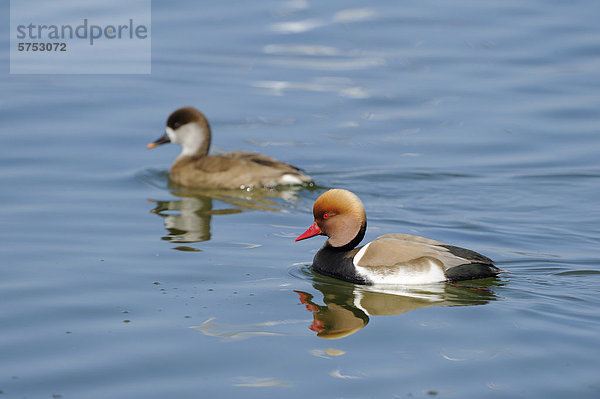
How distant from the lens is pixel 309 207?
11.1 meters

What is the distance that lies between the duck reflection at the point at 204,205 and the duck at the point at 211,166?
10cm

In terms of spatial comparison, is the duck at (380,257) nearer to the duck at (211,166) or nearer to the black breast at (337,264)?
the black breast at (337,264)

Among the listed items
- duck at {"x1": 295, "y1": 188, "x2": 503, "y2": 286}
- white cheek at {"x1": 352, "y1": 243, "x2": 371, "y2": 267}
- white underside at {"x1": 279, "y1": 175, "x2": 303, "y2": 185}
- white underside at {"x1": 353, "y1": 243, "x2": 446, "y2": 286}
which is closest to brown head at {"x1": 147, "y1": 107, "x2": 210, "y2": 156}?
white underside at {"x1": 279, "y1": 175, "x2": 303, "y2": 185}

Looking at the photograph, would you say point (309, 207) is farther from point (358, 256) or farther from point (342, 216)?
point (358, 256)

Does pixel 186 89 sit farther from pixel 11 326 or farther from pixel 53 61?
pixel 11 326

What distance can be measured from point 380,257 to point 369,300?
423 millimetres

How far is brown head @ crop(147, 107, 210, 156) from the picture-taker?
13.0 m

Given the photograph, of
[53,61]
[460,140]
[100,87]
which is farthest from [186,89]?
[460,140]

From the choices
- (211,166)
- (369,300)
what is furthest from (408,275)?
(211,166)

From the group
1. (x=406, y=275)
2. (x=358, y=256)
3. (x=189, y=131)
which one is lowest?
(x=406, y=275)

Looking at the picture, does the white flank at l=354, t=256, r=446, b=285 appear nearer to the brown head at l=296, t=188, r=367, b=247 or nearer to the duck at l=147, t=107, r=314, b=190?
the brown head at l=296, t=188, r=367, b=247

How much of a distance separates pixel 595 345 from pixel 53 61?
1362 cm

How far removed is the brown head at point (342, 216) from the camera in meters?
8.56

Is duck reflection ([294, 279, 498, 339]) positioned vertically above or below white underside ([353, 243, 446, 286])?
below
